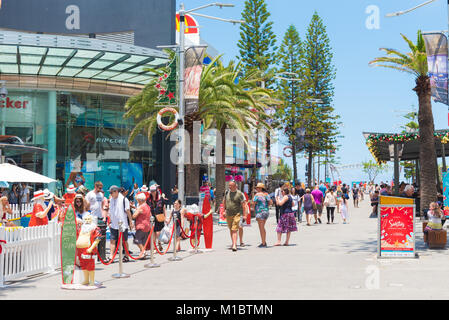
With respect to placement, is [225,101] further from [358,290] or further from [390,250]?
[358,290]

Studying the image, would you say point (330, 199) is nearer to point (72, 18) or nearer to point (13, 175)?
point (13, 175)

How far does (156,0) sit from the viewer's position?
128 feet

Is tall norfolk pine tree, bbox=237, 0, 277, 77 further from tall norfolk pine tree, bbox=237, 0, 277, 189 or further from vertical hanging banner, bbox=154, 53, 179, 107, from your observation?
vertical hanging banner, bbox=154, 53, 179, 107

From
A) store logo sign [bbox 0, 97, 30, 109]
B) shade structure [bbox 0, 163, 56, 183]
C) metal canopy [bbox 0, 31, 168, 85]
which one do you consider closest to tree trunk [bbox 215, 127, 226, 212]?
metal canopy [bbox 0, 31, 168, 85]

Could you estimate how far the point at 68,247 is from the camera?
927 centimetres

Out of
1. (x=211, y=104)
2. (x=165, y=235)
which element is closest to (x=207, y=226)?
(x=165, y=235)

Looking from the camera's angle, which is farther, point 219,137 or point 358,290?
point 219,137

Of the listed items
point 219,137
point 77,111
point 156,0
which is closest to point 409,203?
point 219,137

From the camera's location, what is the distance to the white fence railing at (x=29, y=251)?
999 cm

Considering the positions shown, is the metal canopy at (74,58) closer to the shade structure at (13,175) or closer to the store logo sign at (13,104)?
the store logo sign at (13,104)

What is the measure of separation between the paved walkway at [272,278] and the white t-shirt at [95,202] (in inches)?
70.0
